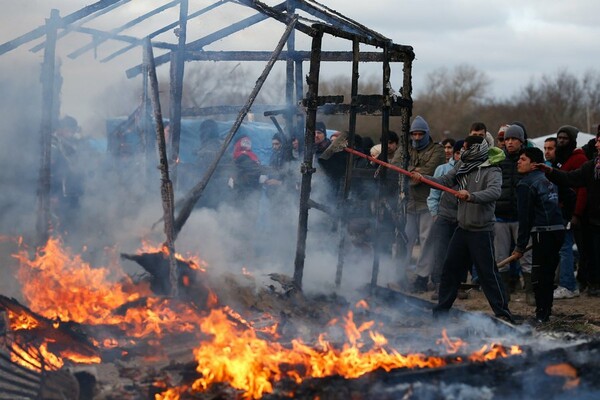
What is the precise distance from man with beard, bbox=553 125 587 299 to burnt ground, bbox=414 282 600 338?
194mm

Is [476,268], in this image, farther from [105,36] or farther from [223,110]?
[105,36]

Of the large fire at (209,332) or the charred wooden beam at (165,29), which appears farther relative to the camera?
the charred wooden beam at (165,29)

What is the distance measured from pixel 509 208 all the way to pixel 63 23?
6096mm

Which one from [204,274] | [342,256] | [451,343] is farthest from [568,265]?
[204,274]

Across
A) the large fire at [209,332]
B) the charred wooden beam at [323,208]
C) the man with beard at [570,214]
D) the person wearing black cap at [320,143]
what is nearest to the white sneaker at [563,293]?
the man with beard at [570,214]

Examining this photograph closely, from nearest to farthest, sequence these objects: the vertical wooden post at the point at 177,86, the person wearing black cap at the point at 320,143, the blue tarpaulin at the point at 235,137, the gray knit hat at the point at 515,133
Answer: the gray knit hat at the point at 515,133 < the vertical wooden post at the point at 177,86 < the person wearing black cap at the point at 320,143 < the blue tarpaulin at the point at 235,137

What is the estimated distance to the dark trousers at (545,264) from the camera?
8570 millimetres

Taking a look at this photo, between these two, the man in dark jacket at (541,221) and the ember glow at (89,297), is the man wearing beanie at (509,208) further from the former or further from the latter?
the ember glow at (89,297)

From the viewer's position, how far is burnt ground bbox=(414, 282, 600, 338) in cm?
839

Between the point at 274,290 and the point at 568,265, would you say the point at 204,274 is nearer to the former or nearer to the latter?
the point at 274,290

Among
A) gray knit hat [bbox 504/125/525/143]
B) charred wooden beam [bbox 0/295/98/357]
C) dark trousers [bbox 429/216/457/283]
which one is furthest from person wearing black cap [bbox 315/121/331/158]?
charred wooden beam [bbox 0/295/98/357]

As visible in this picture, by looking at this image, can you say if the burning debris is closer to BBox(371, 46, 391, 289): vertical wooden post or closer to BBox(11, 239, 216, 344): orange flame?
BBox(11, 239, 216, 344): orange flame

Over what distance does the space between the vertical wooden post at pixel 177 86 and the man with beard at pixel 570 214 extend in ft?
17.3

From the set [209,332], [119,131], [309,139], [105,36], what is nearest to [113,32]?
[105,36]
